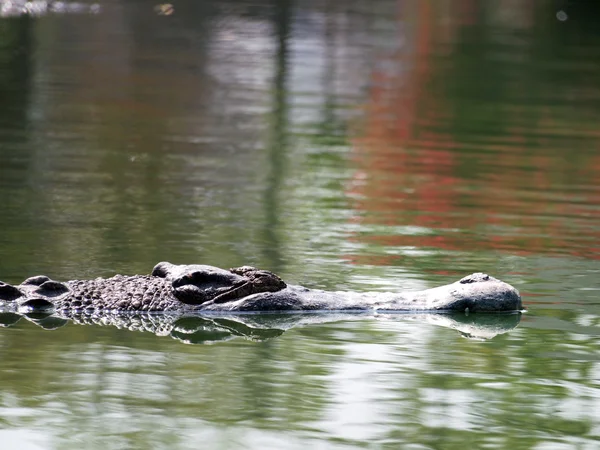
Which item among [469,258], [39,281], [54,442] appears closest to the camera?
[54,442]

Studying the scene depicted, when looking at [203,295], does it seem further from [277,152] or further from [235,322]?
[277,152]

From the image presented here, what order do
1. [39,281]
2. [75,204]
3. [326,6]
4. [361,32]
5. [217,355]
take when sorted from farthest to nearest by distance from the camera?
[326,6] → [361,32] → [75,204] → [39,281] → [217,355]

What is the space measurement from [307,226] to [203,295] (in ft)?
12.9

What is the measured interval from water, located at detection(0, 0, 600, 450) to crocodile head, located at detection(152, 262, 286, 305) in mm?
307

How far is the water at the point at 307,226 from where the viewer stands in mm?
7703

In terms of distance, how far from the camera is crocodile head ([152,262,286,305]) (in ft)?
31.6

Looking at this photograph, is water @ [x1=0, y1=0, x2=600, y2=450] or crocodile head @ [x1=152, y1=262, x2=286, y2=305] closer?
water @ [x1=0, y1=0, x2=600, y2=450]

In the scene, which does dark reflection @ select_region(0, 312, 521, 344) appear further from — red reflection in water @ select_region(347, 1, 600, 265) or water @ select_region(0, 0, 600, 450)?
red reflection in water @ select_region(347, 1, 600, 265)

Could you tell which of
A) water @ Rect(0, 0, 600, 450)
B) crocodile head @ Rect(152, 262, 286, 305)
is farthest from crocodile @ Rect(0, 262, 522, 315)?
water @ Rect(0, 0, 600, 450)

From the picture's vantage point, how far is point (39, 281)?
9.76 m

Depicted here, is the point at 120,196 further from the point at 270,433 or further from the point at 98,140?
the point at 270,433

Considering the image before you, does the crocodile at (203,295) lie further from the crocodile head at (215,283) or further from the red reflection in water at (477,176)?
the red reflection in water at (477,176)

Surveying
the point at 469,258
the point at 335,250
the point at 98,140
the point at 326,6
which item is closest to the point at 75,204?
the point at 335,250

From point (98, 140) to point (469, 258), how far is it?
8755 millimetres
